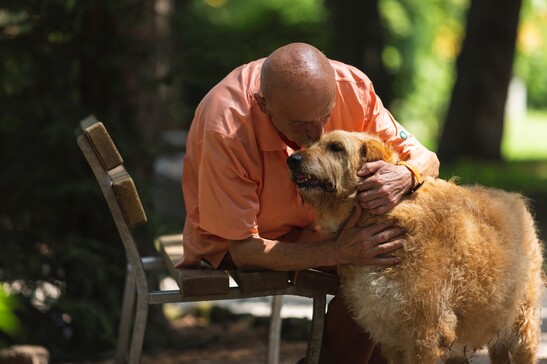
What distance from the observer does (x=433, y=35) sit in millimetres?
24234

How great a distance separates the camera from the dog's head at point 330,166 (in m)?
3.79

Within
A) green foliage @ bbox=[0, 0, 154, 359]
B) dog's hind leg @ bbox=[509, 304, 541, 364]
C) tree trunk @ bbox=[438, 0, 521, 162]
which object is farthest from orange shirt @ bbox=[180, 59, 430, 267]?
tree trunk @ bbox=[438, 0, 521, 162]

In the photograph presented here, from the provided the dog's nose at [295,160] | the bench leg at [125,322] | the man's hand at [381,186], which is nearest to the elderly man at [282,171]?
the man's hand at [381,186]

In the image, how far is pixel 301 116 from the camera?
12.9ft

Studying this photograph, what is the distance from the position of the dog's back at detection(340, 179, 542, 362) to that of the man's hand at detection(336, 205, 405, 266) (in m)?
0.04

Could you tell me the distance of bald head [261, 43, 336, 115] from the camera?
153 inches

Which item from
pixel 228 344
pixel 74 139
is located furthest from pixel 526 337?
pixel 74 139

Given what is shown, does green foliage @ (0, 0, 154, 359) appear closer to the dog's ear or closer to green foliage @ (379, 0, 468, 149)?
the dog's ear

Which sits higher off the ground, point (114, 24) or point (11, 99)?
point (114, 24)

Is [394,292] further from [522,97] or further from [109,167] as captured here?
[522,97]

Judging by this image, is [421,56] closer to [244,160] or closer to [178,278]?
[178,278]

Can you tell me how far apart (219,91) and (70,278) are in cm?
307

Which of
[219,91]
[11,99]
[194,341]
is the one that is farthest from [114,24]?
[219,91]

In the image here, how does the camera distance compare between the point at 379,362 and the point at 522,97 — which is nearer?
the point at 379,362
